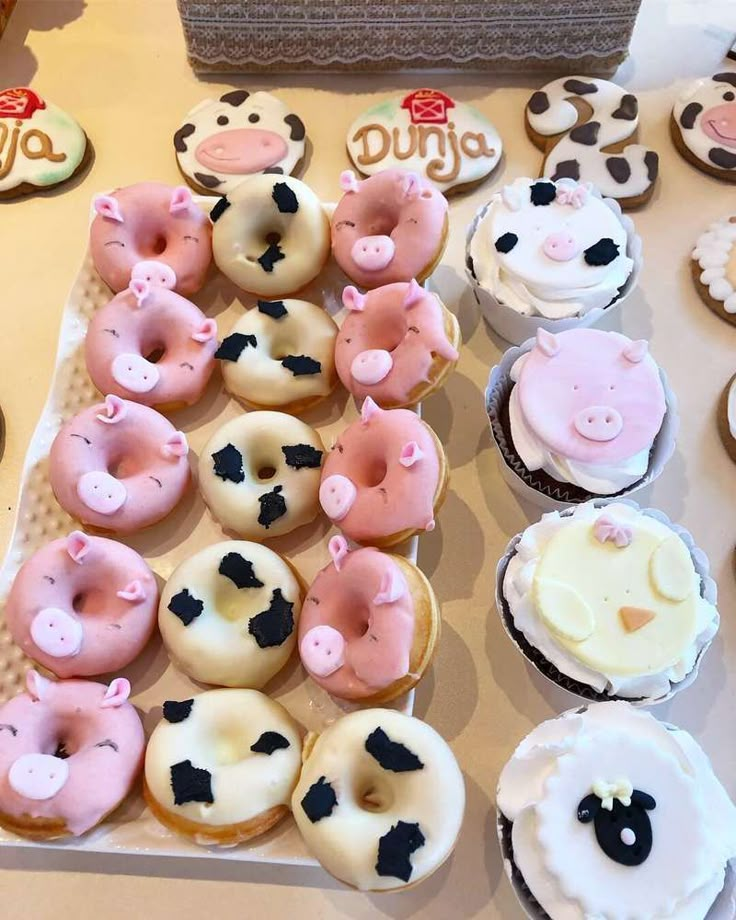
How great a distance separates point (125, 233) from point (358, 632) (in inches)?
35.5

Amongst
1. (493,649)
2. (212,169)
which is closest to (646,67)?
(212,169)

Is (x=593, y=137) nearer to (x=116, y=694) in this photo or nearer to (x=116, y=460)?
(x=116, y=460)

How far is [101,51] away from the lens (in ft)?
6.92

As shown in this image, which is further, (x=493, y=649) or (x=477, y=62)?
(x=477, y=62)

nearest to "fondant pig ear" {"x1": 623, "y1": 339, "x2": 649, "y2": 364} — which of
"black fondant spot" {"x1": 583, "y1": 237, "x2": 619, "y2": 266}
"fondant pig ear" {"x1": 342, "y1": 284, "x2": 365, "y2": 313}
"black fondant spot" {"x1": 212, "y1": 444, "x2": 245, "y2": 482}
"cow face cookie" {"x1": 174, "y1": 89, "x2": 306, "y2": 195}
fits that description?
"black fondant spot" {"x1": 583, "y1": 237, "x2": 619, "y2": 266}

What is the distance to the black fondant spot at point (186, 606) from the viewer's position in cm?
123

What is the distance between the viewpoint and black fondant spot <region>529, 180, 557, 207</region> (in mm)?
1525

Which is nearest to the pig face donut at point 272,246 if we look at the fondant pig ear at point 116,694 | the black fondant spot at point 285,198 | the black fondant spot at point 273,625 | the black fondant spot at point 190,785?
the black fondant spot at point 285,198

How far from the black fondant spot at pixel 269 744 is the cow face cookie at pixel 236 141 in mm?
1209

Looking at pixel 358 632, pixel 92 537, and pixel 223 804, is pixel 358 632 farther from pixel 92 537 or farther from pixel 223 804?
pixel 92 537

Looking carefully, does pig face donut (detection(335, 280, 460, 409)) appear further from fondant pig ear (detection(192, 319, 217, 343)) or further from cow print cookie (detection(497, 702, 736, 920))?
cow print cookie (detection(497, 702, 736, 920))

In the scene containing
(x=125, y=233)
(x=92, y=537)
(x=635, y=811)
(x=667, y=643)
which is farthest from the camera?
(x=125, y=233)

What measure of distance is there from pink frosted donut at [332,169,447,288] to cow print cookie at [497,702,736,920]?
0.84 m

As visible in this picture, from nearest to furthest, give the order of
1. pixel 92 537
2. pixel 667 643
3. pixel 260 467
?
pixel 667 643
pixel 92 537
pixel 260 467
